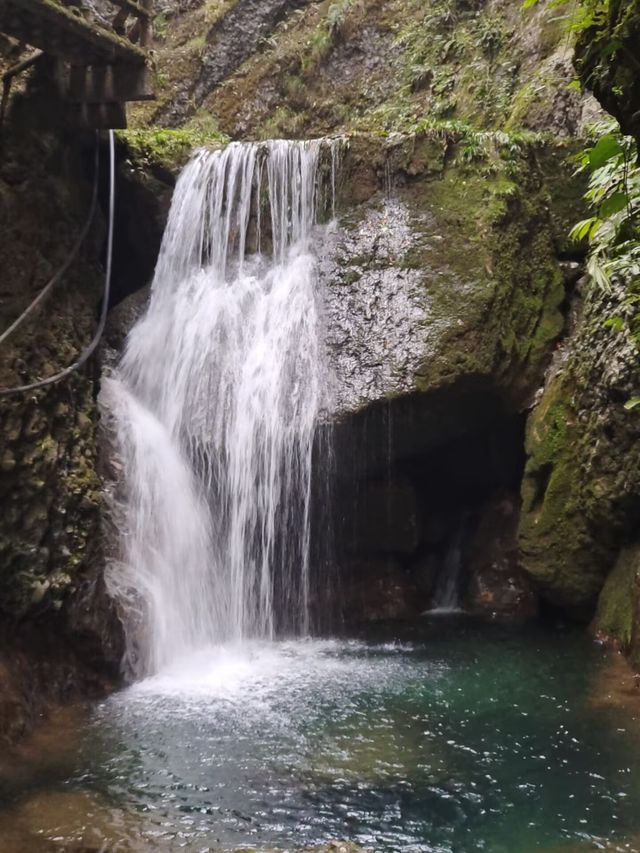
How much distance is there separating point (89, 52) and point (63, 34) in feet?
1.46

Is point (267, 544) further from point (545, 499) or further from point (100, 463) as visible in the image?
point (545, 499)

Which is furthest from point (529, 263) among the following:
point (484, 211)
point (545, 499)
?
point (545, 499)

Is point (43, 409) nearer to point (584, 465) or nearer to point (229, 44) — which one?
point (584, 465)

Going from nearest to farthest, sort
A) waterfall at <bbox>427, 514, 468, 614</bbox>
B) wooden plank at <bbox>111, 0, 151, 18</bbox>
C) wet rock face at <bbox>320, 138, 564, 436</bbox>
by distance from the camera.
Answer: wooden plank at <bbox>111, 0, 151, 18</bbox>, wet rock face at <bbox>320, 138, 564, 436</bbox>, waterfall at <bbox>427, 514, 468, 614</bbox>

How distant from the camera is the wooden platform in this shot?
689cm

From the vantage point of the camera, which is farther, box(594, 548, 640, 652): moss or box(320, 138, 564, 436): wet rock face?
box(320, 138, 564, 436): wet rock face

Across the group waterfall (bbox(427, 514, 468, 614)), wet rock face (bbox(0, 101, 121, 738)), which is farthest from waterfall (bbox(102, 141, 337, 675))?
waterfall (bbox(427, 514, 468, 614))

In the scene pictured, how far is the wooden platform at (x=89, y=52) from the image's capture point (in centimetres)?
689

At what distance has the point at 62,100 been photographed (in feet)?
27.1

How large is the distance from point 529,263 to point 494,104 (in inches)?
173

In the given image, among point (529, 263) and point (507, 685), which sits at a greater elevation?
point (529, 263)

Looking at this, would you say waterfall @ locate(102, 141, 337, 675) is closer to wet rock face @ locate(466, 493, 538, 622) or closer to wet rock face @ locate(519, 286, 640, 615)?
wet rock face @ locate(466, 493, 538, 622)

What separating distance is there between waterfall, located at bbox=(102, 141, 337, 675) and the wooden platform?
240 centimetres

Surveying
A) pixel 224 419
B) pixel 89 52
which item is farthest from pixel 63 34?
pixel 224 419
